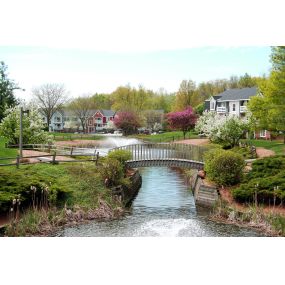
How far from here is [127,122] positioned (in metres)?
12.8

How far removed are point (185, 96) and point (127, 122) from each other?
1.50 meters

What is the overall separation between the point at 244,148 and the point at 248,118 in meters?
1.18

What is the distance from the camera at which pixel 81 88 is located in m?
11.8

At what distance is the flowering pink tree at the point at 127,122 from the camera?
12602 mm

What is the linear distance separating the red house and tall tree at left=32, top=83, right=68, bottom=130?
0.85 meters

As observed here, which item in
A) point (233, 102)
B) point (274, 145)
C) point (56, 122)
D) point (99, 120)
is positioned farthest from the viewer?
point (233, 102)

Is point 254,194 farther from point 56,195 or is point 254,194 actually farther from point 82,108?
point 56,195

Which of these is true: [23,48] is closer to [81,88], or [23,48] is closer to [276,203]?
[81,88]

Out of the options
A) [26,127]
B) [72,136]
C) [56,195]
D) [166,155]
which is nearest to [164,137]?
[166,155]

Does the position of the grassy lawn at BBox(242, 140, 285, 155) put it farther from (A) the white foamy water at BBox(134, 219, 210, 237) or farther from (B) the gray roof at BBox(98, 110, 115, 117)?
(B) the gray roof at BBox(98, 110, 115, 117)

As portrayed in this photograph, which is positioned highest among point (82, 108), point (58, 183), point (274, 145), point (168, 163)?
point (82, 108)

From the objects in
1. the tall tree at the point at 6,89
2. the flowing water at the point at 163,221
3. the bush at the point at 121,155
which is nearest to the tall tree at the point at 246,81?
the flowing water at the point at 163,221

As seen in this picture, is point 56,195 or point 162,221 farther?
point 56,195

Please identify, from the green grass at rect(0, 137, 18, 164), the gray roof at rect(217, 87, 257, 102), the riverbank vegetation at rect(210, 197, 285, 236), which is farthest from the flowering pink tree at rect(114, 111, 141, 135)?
the riverbank vegetation at rect(210, 197, 285, 236)
